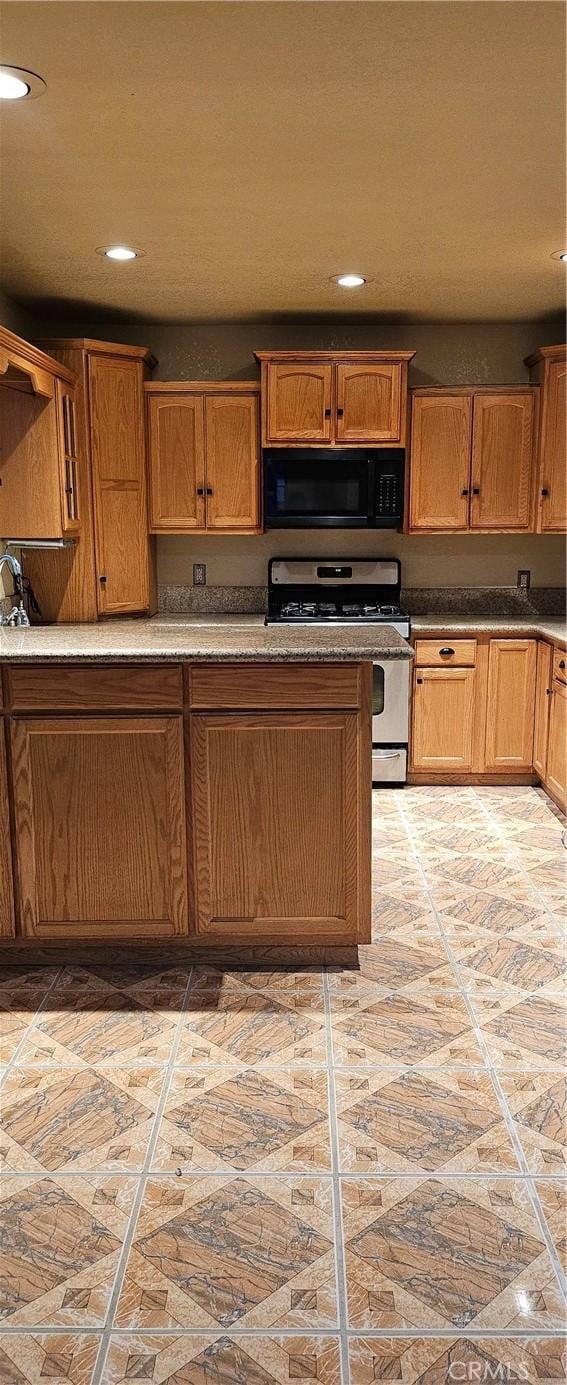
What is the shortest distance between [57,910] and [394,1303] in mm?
1549

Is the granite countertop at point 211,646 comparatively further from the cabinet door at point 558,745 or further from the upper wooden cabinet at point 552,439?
the upper wooden cabinet at point 552,439

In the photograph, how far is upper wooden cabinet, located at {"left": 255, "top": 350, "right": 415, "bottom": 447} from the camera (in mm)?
4699

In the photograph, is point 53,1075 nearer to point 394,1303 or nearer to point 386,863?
point 394,1303

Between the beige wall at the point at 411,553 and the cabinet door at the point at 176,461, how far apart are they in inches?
13.7

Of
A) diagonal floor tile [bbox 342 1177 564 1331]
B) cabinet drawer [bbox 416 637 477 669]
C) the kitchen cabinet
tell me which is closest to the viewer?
diagonal floor tile [bbox 342 1177 564 1331]

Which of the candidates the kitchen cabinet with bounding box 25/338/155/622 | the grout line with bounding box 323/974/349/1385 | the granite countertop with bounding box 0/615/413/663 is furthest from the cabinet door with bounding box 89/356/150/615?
the grout line with bounding box 323/974/349/1385

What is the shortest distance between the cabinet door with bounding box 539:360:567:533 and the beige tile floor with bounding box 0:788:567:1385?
2341 mm

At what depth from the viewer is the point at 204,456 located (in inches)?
192

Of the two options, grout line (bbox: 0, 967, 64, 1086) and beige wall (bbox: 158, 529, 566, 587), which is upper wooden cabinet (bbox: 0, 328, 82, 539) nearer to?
beige wall (bbox: 158, 529, 566, 587)

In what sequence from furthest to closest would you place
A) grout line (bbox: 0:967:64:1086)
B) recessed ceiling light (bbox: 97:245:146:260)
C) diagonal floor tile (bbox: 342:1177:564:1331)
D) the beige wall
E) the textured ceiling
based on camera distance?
the beige wall → recessed ceiling light (bbox: 97:245:146:260) → grout line (bbox: 0:967:64:1086) → the textured ceiling → diagonal floor tile (bbox: 342:1177:564:1331)

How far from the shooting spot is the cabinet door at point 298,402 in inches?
185

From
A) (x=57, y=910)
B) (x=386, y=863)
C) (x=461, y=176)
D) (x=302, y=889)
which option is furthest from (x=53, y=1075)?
(x=461, y=176)

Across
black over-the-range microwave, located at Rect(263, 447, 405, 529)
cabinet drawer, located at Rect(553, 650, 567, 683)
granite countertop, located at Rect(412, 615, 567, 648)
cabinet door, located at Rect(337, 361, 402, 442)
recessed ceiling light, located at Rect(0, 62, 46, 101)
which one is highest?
recessed ceiling light, located at Rect(0, 62, 46, 101)

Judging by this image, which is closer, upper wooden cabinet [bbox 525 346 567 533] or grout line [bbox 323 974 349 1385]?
grout line [bbox 323 974 349 1385]
